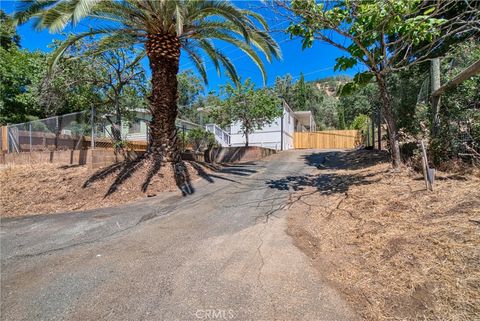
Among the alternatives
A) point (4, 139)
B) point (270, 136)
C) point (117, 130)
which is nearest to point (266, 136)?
point (270, 136)

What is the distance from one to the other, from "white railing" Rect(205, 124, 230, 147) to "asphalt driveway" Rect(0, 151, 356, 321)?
12.0 metres

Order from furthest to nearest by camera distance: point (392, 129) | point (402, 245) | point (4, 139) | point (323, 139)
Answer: point (323, 139)
point (4, 139)
point (392, 129)
point (402, 245)

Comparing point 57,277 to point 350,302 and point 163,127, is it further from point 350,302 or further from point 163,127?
point 163,127

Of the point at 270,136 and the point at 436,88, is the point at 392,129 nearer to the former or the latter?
the point at 436,88

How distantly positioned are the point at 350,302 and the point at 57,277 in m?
3.67

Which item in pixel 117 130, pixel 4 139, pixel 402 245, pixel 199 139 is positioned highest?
pixel 117 130

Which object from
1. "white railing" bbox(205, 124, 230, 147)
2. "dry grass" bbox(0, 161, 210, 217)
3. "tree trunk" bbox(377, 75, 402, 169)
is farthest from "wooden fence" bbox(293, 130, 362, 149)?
"tree trunk" bbox(377, 75, 402, 169)

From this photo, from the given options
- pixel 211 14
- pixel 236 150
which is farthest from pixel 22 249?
pixel 236 150

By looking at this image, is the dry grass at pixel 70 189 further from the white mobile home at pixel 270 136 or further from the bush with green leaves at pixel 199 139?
the white mobile home at pixel 270 136

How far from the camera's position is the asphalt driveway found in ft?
9.41

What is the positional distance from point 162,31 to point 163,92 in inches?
73.2

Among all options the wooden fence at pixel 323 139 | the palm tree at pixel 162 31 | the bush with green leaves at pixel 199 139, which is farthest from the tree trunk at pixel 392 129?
the wooden fence at pixel 323 139

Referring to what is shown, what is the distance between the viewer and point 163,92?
8.88 m

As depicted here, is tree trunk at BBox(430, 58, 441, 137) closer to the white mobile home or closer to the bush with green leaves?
the bush with green leaves
